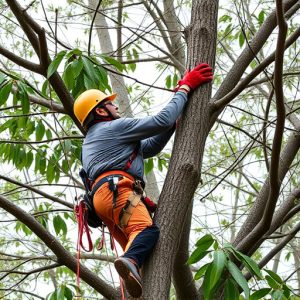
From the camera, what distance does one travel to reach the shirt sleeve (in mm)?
3498

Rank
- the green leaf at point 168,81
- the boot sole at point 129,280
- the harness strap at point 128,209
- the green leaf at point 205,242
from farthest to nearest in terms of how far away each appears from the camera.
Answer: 1. the green leaf at point 168,81
2. the harness strap at point 128,209
3. the green leaf at point 205,242
4. the boot sole at point 129,280

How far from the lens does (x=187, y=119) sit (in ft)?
11.7

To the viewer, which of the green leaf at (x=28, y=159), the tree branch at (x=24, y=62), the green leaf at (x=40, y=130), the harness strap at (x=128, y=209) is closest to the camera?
the harness strap at (x=128, y=209)

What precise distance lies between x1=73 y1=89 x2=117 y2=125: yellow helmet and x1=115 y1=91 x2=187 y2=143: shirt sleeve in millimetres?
246

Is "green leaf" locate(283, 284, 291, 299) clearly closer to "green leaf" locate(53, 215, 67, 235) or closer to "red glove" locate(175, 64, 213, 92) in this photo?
"red glove" locate(175, 64, 213, 92)

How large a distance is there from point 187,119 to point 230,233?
220 inches

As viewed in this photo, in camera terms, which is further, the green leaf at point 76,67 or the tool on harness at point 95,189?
the green leaf at point 76,67

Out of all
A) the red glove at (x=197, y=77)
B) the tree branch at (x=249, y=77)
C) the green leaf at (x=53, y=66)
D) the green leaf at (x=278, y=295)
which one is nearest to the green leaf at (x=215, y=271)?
the green leaf at (x=278, y=295)

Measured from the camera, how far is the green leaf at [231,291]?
11.0ft

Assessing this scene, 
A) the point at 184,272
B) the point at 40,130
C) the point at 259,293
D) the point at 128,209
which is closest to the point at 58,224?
the point at 40,130

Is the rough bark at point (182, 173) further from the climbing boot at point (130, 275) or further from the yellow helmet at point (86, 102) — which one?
the yellow helmet at point (86, 102)

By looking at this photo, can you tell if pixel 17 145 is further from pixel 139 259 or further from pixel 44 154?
pixel 139 259

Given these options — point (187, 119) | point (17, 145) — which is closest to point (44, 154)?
point (17, 145)

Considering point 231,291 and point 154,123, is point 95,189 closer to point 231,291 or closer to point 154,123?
point 154,123
